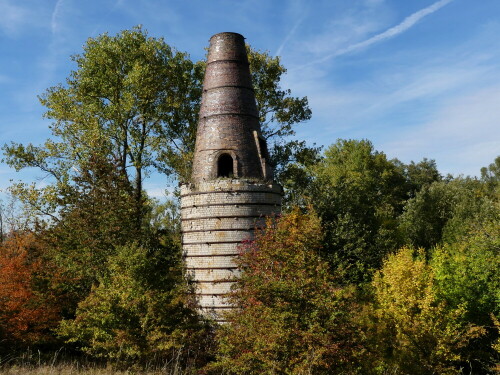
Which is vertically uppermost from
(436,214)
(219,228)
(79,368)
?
(436,214)

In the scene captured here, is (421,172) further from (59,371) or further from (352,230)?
A: (59,371)

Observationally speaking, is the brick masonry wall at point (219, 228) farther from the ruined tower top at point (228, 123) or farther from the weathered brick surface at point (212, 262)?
the ruined tower top at point (228, 123)

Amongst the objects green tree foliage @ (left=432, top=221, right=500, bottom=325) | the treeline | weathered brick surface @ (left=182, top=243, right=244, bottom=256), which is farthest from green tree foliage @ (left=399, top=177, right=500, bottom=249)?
weathered brick surface @ (left=182, top=243, right=244, bottom=256)

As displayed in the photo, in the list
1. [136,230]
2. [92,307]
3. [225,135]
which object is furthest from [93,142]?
[92,307]

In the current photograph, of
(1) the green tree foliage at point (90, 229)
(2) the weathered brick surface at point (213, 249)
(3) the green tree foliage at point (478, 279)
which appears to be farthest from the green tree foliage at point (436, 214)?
(1) the green tree foliage at point (90, 229)

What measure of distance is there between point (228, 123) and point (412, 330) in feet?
31.8

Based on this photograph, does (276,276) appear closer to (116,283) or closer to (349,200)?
(116,283)

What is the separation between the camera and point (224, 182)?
16203 millimetres

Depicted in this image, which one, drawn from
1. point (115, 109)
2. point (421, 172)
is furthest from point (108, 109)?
point (421, 172)

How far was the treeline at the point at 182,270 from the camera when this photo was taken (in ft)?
38.3

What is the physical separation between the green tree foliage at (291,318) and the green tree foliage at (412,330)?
11.5 ft

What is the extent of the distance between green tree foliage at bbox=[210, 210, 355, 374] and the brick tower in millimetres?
2781

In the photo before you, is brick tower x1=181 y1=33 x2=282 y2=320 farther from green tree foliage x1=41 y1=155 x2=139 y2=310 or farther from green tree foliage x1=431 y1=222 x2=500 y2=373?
green tree foliage x1=431 y1=222 x2=500 y2=373

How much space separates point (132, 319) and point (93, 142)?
10372 mm
